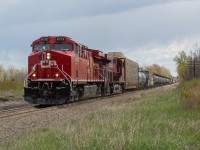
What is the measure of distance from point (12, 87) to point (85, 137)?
3644 centimetres

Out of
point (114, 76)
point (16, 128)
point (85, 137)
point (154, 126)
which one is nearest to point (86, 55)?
point (114, 76)

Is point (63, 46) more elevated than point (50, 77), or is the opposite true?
point (63, 46)

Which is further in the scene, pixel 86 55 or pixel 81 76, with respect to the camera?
pixel 86 55

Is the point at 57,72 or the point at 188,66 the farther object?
the point at 188,66

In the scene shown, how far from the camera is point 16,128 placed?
1153 cm

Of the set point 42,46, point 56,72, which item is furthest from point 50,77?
point 42,46

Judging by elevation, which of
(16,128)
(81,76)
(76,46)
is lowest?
(16,128)

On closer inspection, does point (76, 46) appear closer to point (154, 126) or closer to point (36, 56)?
A: point (36, 56)

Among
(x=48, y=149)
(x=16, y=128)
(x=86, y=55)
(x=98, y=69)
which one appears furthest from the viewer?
(x=98, y=69)

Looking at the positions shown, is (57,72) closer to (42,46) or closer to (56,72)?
(56,72)

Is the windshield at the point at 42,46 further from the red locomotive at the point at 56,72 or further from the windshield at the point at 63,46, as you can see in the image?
the windshield at the point at 63,46

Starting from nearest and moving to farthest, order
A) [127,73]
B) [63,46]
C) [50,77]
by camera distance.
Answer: [50,77]
[63,46]
[127,73]

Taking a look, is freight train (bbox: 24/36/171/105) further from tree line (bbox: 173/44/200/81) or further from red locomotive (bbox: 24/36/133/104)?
tree line (bbox: 173/44/200/81)

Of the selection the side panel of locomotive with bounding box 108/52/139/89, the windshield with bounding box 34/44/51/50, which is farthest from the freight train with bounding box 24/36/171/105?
the side panel of locomotive with bounding box 108/52/139/89
